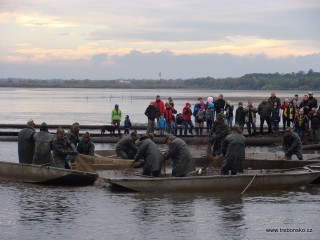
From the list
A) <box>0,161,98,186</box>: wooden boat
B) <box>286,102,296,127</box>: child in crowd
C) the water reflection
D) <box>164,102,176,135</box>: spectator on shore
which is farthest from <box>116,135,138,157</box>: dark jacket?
<box>286,102,296,127</box>: child in crowd

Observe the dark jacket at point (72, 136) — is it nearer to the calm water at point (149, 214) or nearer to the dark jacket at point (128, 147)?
the dark jacket at point (128, 147)

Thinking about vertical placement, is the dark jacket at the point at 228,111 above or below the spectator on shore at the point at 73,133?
above

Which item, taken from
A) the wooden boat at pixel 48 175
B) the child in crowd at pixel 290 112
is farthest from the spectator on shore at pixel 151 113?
the wooden boat at pixel 48 175

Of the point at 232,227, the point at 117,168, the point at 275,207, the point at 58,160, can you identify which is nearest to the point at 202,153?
the point at 117,168

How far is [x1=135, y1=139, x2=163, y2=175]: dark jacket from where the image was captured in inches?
753

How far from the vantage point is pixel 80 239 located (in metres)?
13.9

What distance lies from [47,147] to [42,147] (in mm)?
148

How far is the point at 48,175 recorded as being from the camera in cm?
1986

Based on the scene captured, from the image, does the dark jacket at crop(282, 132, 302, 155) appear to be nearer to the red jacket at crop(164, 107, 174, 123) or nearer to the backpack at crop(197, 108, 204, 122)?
the red jacket at crop(164, 107, 174, 123)

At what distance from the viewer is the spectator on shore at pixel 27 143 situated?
2067 centimetres

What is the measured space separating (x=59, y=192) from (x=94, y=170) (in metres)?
1.98

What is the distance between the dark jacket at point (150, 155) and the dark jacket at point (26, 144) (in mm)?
3280

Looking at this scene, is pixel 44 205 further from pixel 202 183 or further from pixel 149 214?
pixel 202 183

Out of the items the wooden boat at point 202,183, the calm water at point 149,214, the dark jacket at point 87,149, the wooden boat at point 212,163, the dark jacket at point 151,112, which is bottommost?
the calm water at point 149,214
